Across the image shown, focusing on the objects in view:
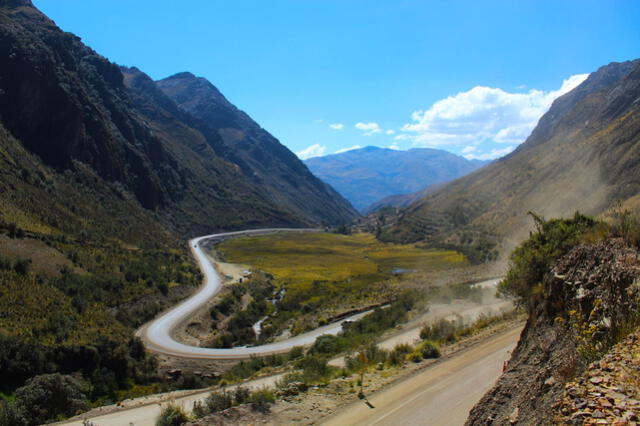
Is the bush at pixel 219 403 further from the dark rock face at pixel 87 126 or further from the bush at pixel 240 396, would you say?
the dark rock face at pixel 87 126

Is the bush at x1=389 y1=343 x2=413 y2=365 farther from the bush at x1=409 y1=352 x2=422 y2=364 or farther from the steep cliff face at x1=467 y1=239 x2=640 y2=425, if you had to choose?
the steep cliff face at x1=467 y1=239 x2=640 y2=425

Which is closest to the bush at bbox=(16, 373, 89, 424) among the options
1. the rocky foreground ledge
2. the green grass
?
the rocky foreground ledge

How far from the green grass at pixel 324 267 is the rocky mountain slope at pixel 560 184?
13665 mm

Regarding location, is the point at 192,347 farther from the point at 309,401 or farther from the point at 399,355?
the point at 309,401

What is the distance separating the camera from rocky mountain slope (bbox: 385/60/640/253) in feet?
252

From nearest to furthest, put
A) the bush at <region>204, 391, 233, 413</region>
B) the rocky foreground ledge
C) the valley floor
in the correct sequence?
1. the rocky foreground ledge
2. the valley floor
3. the bush at <region>204, 391, 233, 413</region>

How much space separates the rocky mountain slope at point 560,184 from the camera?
252 ft

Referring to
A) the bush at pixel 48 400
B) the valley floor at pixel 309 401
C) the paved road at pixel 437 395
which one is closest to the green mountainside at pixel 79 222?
the bush at pixel 48 400

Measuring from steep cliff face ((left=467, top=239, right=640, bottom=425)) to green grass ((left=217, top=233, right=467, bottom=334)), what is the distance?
125ft

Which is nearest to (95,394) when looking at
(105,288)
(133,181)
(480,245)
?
(105,288)

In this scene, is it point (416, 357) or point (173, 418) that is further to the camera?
point (416, 357)

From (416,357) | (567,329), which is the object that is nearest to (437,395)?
(416,357)

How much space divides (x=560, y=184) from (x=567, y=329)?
9814cm

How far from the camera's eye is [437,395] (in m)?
16.3
